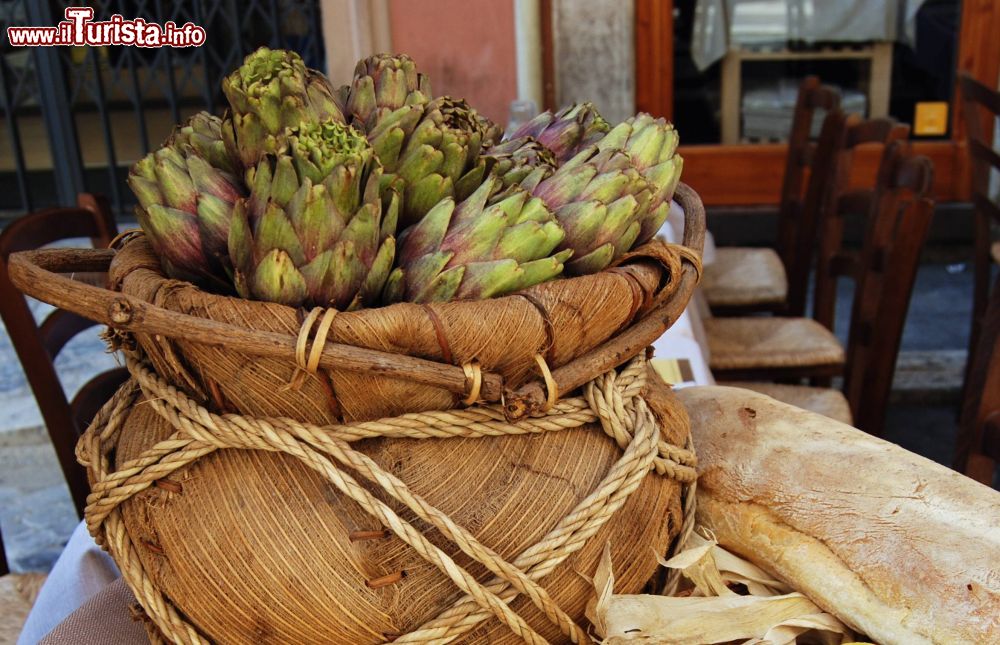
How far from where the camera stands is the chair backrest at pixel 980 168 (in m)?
2.57

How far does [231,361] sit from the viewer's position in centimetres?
64

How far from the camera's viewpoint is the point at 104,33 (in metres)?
2.53

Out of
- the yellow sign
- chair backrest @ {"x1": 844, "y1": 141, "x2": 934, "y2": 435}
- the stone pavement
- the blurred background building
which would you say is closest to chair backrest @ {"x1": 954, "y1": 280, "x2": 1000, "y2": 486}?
chair backrest @ {"x1": 844, "y1": 141, "x2": 934, "y2": 435}

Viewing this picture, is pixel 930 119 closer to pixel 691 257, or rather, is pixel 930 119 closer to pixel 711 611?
pixel 691 257

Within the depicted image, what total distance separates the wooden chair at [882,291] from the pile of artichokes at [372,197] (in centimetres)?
153

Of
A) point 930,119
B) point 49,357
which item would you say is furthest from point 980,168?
point 49,357

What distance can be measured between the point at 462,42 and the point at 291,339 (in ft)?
10.5

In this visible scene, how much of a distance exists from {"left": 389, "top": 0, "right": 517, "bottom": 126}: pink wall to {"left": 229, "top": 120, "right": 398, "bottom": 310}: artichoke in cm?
302

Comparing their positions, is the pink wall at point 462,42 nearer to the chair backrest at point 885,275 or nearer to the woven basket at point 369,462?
the chair backrest at point 885,275

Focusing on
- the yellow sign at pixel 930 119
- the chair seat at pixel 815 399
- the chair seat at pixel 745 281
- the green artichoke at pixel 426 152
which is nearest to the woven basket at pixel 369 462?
the green artichoke at pixel 426 152

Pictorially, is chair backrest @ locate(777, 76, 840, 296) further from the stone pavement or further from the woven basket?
the woven basket

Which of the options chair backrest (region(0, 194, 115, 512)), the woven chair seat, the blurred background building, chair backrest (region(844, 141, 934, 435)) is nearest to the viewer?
chair backrest (region(0, 194, 115, 512))

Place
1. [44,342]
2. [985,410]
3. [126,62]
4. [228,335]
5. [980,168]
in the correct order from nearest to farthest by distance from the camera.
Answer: [228,335]
[985,410]
[44,342]
[980,168]
[126,62]

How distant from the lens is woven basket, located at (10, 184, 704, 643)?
2.05 feet
